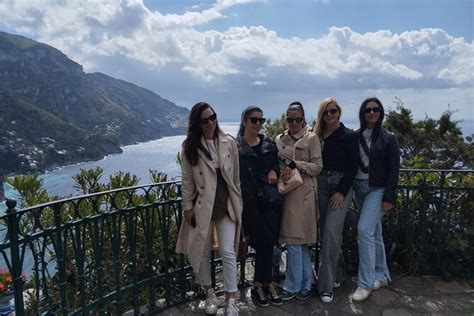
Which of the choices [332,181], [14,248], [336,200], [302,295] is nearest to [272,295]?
[302,295]

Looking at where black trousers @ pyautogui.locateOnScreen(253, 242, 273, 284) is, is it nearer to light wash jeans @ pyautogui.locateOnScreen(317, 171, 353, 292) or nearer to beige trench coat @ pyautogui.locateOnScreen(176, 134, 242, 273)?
beige trench coat @ pyautogui.locateOnScreen(176, 134, 242, 273)

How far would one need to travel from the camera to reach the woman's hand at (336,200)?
11.7 feet

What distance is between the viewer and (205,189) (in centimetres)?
328

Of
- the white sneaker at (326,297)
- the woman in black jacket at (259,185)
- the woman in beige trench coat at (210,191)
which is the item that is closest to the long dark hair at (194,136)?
the woman in beige trench coat at (210,191)

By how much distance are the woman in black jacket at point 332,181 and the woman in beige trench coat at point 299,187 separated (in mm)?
128

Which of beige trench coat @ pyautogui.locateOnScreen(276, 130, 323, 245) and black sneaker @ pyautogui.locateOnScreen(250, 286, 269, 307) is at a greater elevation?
beige trench coat @ pyautogui.locateOnScreen(276, 130, 323, 245)

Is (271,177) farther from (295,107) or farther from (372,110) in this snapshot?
(372,110)

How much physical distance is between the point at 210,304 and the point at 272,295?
2.03 feet

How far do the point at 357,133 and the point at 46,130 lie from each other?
110 meters

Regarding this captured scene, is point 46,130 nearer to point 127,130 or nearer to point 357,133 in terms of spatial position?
point 127,130

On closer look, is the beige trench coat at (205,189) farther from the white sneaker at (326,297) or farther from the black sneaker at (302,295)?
the white sneaker at (326,297)

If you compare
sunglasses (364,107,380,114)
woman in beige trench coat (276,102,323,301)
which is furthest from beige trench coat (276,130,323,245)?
sunglasses (364,107,380,114)

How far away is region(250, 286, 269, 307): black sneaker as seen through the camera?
3717 mm

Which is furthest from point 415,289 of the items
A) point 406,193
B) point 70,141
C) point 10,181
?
point 70,141
